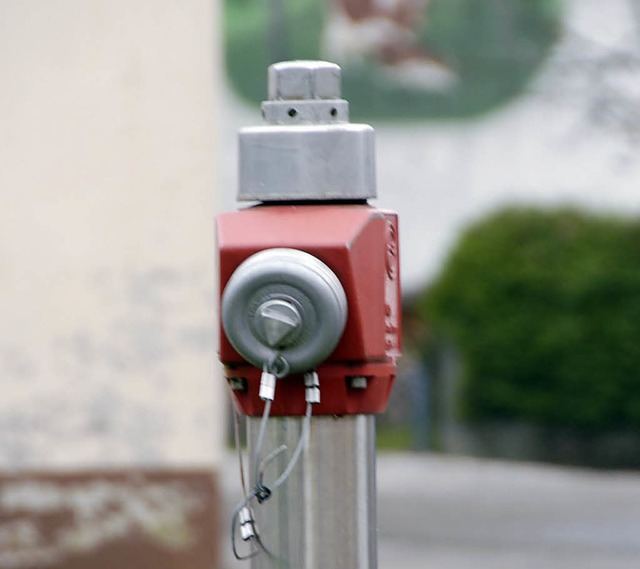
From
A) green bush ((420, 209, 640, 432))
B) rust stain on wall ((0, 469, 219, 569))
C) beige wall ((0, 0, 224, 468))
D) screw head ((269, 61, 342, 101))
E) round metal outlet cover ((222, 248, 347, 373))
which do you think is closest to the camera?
round metal outlet cover ((222, 248, 347, 373))

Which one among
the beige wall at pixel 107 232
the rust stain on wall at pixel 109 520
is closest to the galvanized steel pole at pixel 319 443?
the beige wall at pixel 107 232

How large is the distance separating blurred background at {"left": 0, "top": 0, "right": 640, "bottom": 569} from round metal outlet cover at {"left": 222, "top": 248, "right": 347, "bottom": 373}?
16.1ft

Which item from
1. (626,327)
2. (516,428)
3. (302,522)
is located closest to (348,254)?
(302,522)

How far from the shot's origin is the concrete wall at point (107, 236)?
25.6 ft

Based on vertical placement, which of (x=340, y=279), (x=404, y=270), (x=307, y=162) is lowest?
(x=404, y=270)

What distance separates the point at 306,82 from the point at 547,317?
1224 centimetres

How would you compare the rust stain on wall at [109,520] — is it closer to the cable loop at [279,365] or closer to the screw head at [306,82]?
the screw head at [306,82]

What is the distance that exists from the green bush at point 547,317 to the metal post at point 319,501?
11.9m

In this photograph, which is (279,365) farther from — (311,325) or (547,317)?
(547,317)

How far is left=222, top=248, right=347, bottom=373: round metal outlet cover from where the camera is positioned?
9.51 ft

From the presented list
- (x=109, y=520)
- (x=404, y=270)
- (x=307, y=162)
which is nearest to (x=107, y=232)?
(x=109, y=520)

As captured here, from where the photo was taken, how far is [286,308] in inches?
115

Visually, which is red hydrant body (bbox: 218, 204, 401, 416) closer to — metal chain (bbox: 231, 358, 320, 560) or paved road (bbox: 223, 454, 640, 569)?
metal chain (bbox: 231, 358, 320, 560)

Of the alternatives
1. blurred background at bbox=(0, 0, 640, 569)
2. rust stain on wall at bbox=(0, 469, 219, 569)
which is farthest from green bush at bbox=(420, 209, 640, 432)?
rust stain on wall at bbox=(0, 469, 219, 569)
